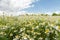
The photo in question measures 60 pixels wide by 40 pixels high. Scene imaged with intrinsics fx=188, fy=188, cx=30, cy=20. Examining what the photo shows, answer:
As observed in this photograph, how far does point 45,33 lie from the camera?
4.11m

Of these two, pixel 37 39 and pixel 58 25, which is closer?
pixel 37 39

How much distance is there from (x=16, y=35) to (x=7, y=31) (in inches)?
9.8

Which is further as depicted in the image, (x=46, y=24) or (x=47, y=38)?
(x=46, y=24)

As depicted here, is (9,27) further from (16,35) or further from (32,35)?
(32,35)

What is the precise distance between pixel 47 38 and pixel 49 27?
0.30 m

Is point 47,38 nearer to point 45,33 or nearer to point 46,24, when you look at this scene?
point 45,33

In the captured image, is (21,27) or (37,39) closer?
(37,39)

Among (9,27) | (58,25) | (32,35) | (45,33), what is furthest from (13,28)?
(58,25)

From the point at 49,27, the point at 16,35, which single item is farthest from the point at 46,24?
the point at 16,35

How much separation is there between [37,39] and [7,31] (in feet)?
2.47

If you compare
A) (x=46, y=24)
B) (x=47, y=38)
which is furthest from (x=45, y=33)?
(x=46, y=24)

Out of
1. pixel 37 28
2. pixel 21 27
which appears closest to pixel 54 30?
pixel 37 28

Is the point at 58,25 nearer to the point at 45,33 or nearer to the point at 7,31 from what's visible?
the point at 45,33

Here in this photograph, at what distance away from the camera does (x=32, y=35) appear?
163 inches
